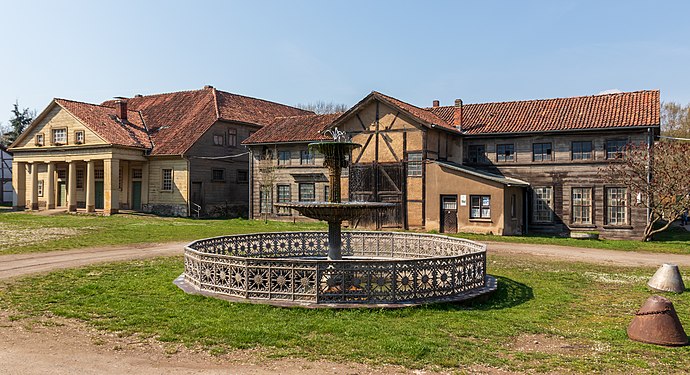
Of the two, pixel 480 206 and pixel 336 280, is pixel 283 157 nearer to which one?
pixel 480 206

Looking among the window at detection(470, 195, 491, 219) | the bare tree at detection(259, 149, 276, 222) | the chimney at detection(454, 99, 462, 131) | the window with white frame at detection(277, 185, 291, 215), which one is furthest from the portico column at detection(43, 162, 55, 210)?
the window at detection(470, 195, 491, 219)

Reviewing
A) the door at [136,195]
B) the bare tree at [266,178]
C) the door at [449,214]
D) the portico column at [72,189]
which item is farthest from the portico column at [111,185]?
the door at [449,214]

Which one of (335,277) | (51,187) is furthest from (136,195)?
(335,277)

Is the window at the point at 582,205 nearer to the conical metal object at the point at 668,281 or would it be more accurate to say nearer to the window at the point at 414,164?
the window at the point at 414,164

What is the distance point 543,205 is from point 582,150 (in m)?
3.84

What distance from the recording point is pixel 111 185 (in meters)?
39.8

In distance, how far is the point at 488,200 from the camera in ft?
95.6

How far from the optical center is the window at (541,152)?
3111 centimetres

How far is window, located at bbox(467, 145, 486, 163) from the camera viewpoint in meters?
33.2

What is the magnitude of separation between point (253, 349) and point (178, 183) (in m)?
34.0

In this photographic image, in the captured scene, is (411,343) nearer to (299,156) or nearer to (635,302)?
(635,302)

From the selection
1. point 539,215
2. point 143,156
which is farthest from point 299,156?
point 539,215

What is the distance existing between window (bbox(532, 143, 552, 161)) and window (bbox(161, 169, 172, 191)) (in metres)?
26.7

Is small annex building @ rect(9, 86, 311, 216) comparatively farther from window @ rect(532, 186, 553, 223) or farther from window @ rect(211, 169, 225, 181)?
window @ rect(532, 186, 553, 223)
